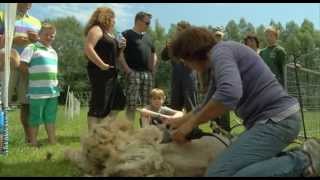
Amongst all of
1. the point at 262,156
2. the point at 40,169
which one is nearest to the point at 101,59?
the point at 40,169

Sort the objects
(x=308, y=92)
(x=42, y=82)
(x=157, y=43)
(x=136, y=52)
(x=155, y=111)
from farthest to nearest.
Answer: (x=157, y=43) → (x=308, y=92) → (x=136, y=52) → (x=42, y=82) → (x=155, y=111)

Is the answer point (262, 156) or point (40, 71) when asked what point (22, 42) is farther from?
point (262, 156)

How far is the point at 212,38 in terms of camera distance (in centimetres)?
396

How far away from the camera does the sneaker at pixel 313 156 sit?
12.5 feet

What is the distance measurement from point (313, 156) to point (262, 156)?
0.35m

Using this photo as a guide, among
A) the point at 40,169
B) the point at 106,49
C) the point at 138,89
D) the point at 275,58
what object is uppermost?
the point at 106,49

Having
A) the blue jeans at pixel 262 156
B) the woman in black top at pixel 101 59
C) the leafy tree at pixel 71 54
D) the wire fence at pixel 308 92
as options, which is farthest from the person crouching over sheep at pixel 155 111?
the leafy tree at pixel 71 54

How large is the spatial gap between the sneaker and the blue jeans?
0.04 metres

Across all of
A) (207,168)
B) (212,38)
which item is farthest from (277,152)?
(212,38)

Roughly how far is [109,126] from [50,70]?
3.24 metres

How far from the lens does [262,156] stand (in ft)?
12.4

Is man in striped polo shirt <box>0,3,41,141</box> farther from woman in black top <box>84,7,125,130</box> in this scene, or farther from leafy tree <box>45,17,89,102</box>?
leafy tree <box>45,17,89,102</box>

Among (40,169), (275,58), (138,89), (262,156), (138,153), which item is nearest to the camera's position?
(262,156)

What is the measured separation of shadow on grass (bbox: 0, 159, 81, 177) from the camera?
4.70 meters
